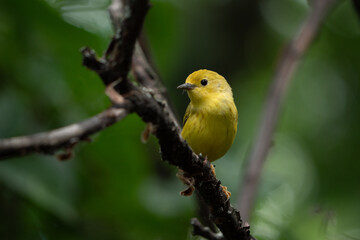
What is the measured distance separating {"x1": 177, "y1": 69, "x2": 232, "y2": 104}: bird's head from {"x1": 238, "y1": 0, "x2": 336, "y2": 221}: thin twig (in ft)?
2.99

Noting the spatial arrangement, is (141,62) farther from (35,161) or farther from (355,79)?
(355,79)

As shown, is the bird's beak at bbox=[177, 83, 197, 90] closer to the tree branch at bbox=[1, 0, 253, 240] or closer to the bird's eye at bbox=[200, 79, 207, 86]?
the bird's eye at bbox=[200, 79, 207, 86]

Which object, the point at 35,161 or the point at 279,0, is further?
the point at 279,0

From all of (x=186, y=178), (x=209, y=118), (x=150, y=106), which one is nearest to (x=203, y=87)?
(x=209, y=118)

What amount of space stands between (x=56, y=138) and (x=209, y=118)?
2021 millimetres

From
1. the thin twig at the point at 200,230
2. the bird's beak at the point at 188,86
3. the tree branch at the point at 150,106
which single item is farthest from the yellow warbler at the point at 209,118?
the tree branch at the point at 150,106

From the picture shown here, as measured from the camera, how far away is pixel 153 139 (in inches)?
→ 193

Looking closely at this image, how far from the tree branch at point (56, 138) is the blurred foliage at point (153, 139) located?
6.43 ft

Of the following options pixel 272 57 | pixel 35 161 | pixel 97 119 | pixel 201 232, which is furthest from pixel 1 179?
pixel 272 57

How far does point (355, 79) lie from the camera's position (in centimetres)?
667

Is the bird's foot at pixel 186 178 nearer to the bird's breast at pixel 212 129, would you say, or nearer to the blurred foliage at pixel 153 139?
the bird's breast at pixel 212 129

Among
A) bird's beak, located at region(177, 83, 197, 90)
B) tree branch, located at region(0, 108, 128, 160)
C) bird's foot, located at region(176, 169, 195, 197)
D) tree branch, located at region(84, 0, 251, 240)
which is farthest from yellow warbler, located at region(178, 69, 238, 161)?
tree branch, located at region(0, 108, 128, 160)

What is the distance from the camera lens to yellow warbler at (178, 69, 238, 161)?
312 centimetres

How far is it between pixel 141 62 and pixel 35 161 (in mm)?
1057
